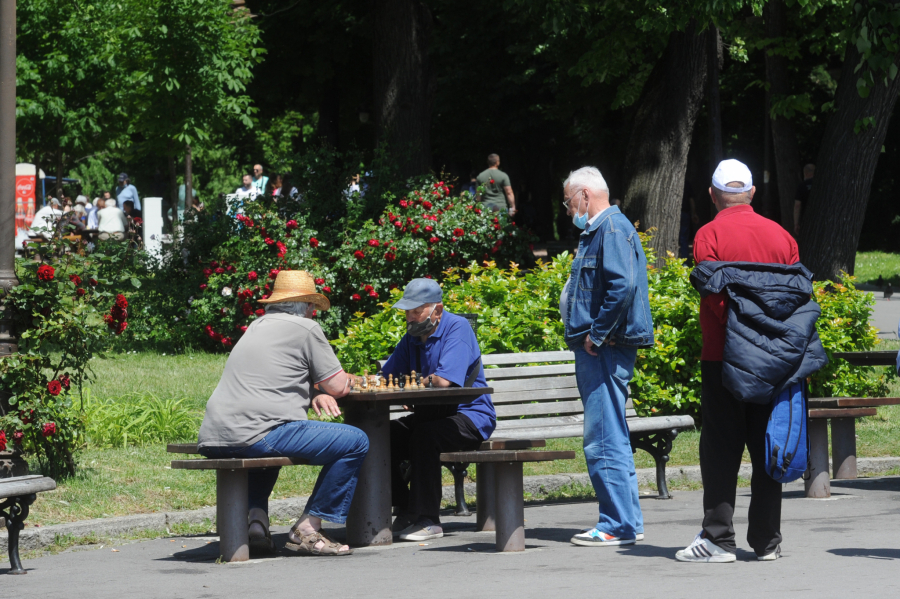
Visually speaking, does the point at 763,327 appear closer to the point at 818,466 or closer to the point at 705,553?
the point at 705,553

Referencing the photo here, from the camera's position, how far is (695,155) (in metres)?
36.8

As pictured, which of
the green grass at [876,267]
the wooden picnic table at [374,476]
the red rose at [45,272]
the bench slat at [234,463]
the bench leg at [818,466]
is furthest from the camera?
the green grass at [876,267]

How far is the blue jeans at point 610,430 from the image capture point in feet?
21.1

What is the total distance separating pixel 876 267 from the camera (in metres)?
30.1

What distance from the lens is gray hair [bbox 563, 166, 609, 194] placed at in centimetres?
665

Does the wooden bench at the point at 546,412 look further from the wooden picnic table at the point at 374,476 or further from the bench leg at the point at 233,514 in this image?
the bench leg at the point at 233,514

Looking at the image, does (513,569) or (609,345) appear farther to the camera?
(609,345)

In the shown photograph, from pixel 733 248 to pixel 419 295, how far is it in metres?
1.99

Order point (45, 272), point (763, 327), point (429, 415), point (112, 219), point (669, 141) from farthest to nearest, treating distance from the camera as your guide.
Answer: point (112, 219) < point (669, 141) < point (45, 272) < point (429, 415) < point (763, 327)

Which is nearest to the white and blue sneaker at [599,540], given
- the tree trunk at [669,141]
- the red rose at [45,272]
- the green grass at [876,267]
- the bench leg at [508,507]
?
the bench leg at [508,507]

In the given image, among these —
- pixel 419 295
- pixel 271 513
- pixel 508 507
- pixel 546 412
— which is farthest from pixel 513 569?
pixel 546 412

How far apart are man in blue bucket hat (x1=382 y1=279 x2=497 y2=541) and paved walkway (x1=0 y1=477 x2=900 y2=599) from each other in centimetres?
28

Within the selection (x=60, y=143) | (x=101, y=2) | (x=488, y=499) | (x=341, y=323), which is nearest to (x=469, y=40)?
(x=101, y=2)

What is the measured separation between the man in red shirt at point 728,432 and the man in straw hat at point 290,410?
185 cm
